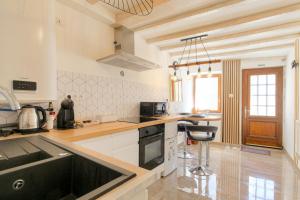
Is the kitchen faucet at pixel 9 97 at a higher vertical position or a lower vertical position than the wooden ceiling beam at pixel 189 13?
lower

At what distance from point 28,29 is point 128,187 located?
1.50 m

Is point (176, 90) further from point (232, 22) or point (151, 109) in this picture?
point (232, 22)

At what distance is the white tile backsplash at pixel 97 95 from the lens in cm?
201

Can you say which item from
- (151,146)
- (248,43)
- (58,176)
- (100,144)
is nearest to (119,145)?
(100,144)

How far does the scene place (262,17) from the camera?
2.20 meters

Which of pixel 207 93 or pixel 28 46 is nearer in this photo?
pixel 28 46

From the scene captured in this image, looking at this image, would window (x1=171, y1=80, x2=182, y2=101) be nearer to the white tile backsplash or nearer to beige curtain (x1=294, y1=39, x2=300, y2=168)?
the white tile backsplash

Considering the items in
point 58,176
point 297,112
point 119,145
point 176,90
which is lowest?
point 119,145

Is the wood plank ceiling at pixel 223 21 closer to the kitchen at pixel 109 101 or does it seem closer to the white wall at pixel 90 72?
the kitchen at pixel 109 101

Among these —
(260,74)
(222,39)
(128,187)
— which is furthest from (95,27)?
(260,74)

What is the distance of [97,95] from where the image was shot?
2.39 metres

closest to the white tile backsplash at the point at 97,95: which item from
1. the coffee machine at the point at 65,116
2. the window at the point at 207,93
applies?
the coffee machine at the point at 65,116

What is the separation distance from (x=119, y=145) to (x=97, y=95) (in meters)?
0.85

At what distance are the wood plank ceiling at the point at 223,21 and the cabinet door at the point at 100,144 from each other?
61.5 inches
